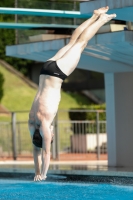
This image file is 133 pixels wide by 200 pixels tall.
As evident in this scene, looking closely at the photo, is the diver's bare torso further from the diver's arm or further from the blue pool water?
the blue pool water

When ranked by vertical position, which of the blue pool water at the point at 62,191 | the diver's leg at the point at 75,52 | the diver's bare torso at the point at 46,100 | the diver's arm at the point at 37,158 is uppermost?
the diver's leg at the point at 75,52

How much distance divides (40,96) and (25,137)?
1535 cm

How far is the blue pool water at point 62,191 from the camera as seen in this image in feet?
33.1

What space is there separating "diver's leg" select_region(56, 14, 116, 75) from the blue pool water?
2.02 m

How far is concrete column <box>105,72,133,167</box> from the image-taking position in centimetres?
1631

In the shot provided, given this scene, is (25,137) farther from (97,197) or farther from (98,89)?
(97,197)

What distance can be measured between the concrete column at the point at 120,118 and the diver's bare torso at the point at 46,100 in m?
6.06

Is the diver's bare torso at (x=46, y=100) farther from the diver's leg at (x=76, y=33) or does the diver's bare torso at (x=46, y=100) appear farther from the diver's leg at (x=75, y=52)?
the diver's leg at (x=76, y=33)

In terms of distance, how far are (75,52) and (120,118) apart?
613 centimetres

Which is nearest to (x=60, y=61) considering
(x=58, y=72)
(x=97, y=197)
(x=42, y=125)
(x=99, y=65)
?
(x=58, y=72)

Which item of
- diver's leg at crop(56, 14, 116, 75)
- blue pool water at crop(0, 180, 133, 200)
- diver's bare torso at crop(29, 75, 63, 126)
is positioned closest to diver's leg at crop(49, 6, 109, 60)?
diver's leg at crop(56, 14, 116, 75)

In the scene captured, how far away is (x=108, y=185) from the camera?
37.6 feet

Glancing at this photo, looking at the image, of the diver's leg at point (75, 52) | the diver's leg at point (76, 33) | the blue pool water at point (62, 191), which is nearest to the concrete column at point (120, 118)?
the blue pool water at point (62, 191)

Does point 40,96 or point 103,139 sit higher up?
point 40,96
